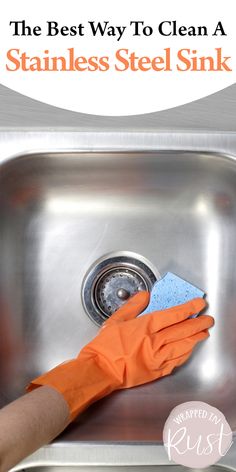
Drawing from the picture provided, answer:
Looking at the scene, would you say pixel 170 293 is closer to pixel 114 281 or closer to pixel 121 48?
pixel 114 281

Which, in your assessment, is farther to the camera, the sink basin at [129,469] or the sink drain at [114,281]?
the sink drain at [114,281]

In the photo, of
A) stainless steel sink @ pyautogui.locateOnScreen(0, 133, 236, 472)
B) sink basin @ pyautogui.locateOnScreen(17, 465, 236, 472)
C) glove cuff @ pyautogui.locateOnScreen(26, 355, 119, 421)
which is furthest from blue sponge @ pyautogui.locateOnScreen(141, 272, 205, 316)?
sink basin @ pyautogui.locateOnScreen(17, 465, 236, 472)

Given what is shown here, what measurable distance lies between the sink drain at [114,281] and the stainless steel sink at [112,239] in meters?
0.01

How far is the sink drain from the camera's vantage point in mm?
938

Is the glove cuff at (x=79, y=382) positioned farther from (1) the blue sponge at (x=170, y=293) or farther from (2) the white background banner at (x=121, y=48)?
(2) the white background banner at (x=121, y=48)

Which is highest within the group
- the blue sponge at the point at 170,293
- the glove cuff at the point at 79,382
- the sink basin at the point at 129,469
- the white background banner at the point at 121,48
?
the white background banner at the point at 121,48

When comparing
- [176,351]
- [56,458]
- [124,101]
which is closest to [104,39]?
[124,101]

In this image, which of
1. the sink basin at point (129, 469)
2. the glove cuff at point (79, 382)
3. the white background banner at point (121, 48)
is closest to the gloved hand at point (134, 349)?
the glove cuff at point (79, 382)

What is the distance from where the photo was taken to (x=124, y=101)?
A: 0.84 meters

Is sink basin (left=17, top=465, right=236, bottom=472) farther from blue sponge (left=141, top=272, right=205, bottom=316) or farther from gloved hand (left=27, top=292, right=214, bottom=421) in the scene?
blue sponge (left=141, top=272, right=205, bottom=316)

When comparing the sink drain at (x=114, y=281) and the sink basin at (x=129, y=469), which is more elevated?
the sink drain at (x=114, y=281)

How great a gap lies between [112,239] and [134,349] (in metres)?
0.18

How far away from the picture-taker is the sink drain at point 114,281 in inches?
36.9

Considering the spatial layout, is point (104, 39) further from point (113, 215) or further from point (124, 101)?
point (113, 215)
